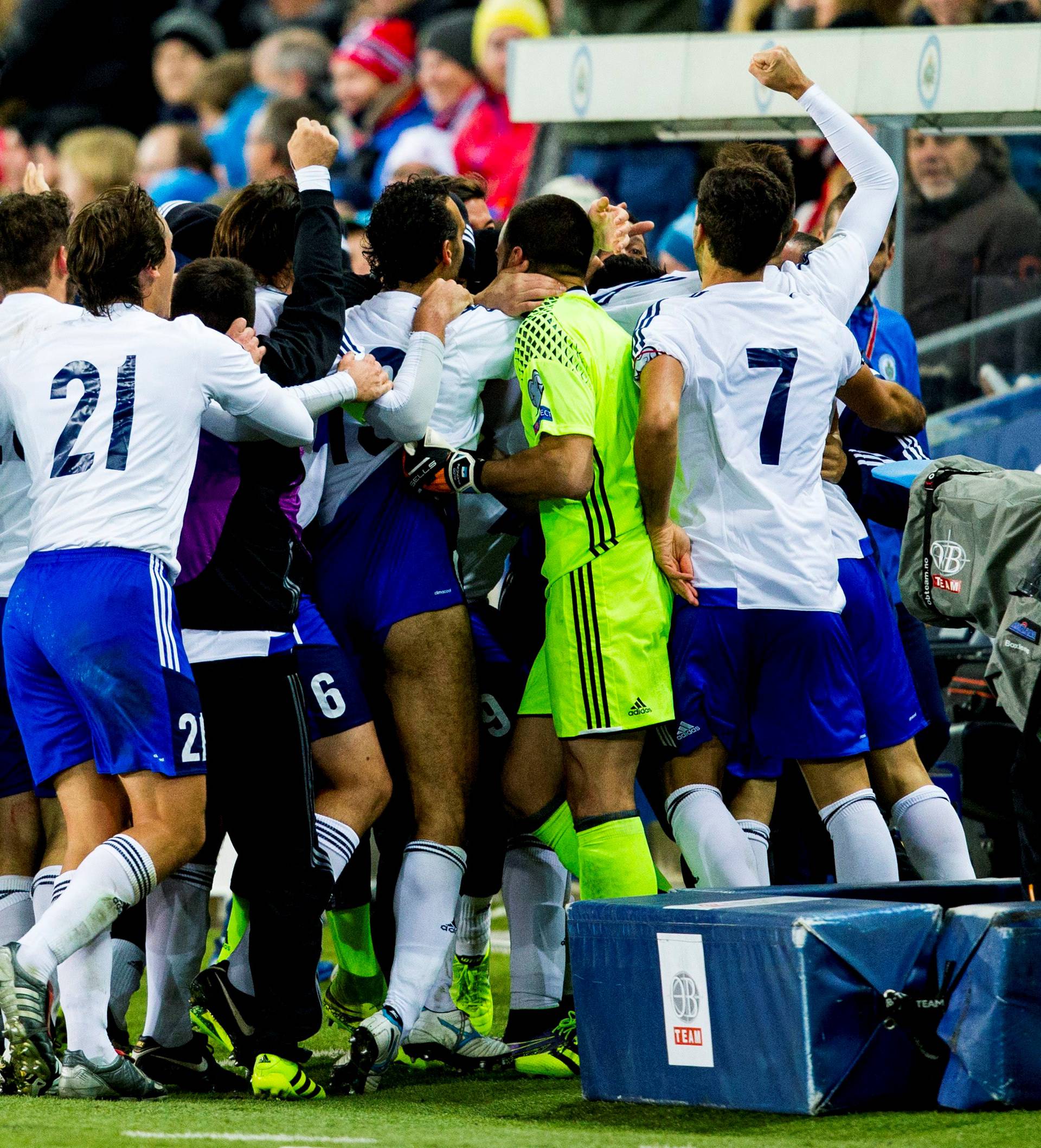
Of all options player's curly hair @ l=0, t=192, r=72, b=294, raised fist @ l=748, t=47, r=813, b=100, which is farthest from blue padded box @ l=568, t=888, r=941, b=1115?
raised fist @ l=748, t=47, r=813, b=100

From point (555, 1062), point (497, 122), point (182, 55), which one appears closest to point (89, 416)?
point (555, 1062)

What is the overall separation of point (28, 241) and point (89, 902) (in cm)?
167

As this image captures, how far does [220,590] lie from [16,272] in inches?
38.0

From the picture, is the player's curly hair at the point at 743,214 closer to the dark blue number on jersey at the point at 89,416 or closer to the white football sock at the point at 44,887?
the dark blue number on jersey at the point at 89,416

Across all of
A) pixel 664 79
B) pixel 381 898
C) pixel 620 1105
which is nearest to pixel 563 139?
pixel 664 79

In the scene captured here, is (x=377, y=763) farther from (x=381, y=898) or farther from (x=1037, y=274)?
(x=1037, y=274)

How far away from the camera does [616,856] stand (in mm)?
4746

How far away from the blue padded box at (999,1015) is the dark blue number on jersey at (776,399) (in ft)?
4.42

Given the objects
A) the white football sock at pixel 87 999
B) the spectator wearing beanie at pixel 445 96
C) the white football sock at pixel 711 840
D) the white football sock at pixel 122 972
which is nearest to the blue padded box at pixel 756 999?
the white football sock at pixel 711 840

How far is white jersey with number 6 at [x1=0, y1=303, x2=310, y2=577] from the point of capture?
4359 millimetres

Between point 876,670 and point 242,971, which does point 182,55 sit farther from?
point 242,971

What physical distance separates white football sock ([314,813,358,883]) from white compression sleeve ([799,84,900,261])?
2058 mm

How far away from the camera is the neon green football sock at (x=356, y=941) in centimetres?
537

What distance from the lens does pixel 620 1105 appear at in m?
4.37
